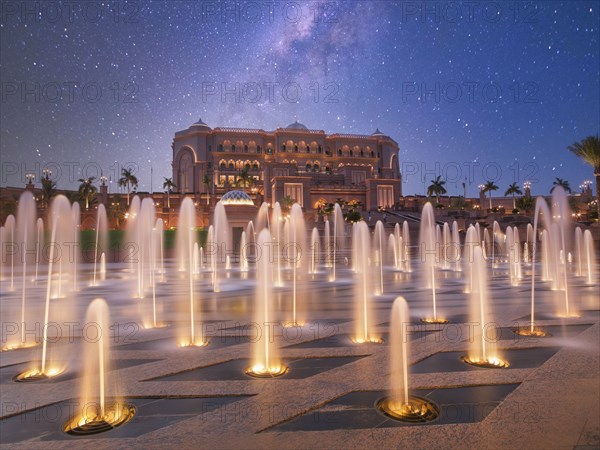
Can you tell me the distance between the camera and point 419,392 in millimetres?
4613

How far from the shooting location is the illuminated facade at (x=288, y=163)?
7056 cm

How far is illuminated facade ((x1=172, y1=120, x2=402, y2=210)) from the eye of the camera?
232 ft

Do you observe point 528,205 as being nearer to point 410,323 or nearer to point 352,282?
point 352,282

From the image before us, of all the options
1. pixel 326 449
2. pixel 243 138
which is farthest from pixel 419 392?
pixel 243 138

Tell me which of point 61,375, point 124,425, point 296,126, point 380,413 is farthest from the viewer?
point 296,126

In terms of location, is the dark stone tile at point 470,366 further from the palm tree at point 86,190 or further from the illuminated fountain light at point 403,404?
the palm tree at point 86,190

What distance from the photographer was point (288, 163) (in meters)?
73.3

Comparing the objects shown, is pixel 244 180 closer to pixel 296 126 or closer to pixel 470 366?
pixel 296 126

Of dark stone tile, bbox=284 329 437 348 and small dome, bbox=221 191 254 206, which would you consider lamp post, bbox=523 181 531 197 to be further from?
dark stone tile, bbox=284 329 437 348

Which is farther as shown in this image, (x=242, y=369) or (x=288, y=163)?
(x=288, y=163)

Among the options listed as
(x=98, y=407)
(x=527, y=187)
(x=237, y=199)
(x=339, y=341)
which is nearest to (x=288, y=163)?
(x=237, y=199)

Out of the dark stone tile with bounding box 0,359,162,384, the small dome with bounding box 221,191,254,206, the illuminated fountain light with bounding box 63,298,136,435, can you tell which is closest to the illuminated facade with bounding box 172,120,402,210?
the small dome with bounding box 221,191,254,206

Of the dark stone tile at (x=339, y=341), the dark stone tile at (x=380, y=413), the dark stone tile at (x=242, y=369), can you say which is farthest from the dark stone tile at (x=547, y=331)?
the dark stone tile at (x=242, y=369)

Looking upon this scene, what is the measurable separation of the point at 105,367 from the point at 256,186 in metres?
72.8
